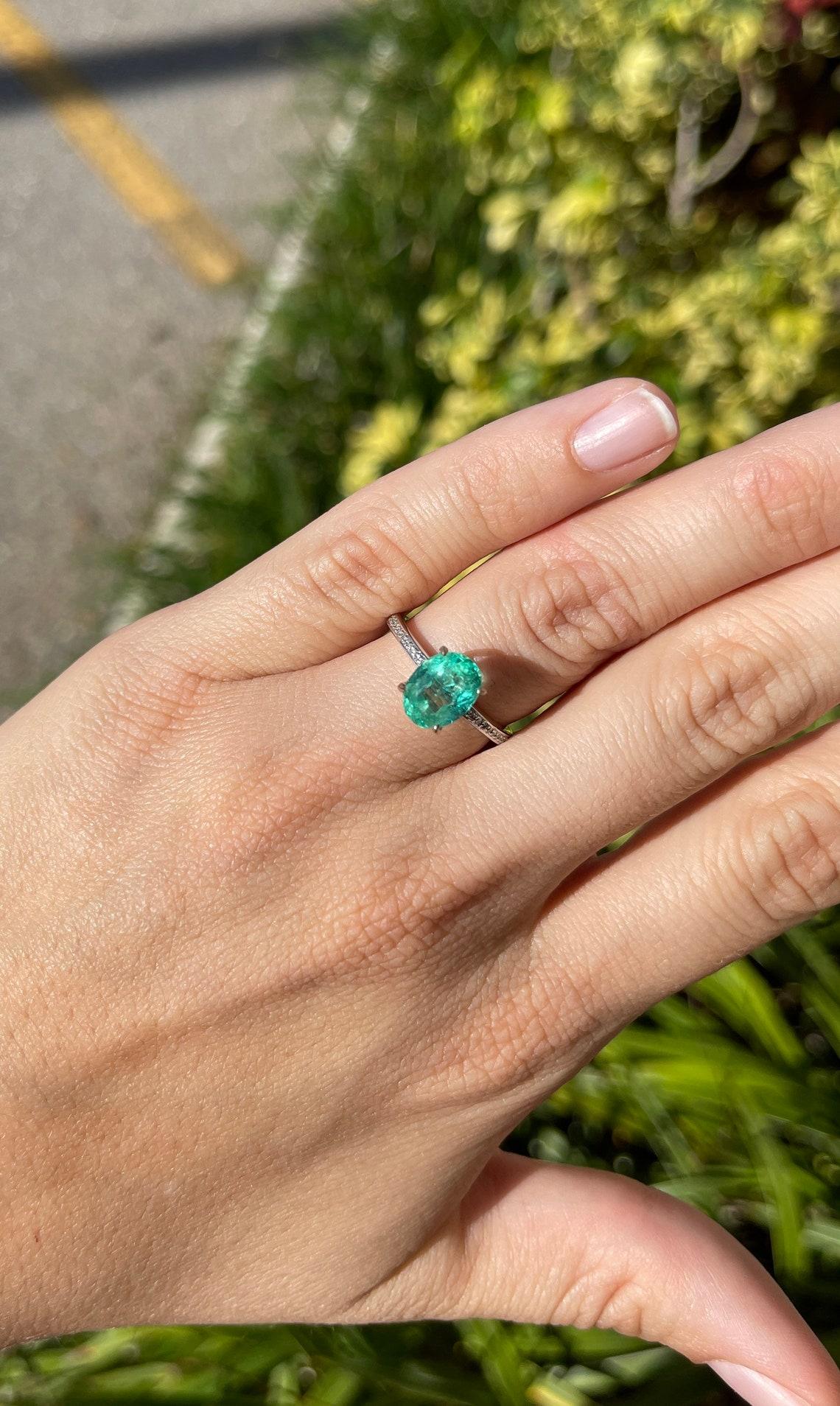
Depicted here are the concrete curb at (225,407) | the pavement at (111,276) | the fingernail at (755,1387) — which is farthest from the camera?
the pavement at (111,276)

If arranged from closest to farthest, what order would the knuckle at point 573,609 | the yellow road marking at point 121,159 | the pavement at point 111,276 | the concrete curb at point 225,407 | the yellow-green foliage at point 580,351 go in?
the knuckle at point 573,609, the yellow-green foliage at point 580,351, the concrete curb at point 225,407, the pavement at point 111,276, the yellow road marking at point 121,159

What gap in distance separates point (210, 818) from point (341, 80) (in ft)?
13.1

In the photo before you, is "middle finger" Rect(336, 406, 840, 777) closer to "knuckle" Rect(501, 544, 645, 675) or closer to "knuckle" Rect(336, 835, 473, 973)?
"knuckle" Rect(501, 544, 645, 675)

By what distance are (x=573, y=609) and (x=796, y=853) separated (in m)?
0.50

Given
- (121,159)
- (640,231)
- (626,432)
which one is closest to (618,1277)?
(626,432)

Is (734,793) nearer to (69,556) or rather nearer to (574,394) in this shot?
(574,394)

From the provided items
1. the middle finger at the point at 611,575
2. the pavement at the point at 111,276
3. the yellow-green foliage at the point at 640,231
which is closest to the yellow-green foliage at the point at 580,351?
the yellow-green foliage at the point at 640,231

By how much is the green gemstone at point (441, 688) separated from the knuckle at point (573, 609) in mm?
150

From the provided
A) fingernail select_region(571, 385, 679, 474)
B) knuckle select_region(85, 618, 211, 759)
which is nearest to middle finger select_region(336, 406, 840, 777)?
fingernail select_region(571, 385, 679, 474)

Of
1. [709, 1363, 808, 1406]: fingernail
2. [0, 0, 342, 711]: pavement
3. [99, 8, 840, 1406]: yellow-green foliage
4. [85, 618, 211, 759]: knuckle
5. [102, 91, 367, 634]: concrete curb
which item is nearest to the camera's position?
[709, 1363, 808, 1406]: fingernail

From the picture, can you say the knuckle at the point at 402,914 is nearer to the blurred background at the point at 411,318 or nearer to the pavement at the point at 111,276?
the blurred background at the point at 411,318

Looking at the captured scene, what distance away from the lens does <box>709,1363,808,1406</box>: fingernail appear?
149cm

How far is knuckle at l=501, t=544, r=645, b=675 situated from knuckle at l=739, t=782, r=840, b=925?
0.36m

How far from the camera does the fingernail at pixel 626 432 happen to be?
4.90 ft
